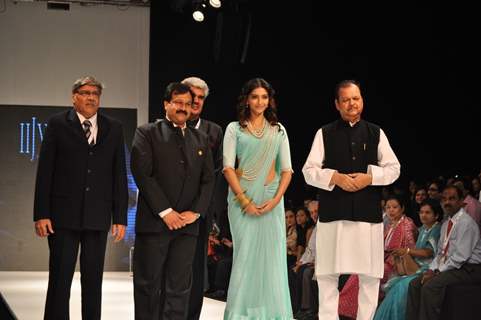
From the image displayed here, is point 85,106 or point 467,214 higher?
point 85,106

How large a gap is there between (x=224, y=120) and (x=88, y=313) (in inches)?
255

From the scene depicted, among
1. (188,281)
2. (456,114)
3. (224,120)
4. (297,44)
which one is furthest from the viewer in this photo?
(224,120)

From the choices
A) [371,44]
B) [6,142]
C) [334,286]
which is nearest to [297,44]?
[371,44]

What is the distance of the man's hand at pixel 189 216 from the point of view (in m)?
4.03

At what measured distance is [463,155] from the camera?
28.7 ft

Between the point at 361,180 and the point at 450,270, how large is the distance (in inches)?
55.4

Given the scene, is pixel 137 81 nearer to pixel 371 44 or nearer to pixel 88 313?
pixel 371 44

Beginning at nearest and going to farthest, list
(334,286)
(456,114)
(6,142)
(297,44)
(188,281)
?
1. (188,281)
2. (334,286)
3. (456,114)
4. (297,44)
5. (6,142)

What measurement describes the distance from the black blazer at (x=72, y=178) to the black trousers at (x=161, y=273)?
A: 263mm

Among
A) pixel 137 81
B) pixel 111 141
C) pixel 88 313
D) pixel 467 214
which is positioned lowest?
pixel 88 313

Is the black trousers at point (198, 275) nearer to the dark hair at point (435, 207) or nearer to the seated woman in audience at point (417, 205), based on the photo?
the dark hair at point (435, 207)

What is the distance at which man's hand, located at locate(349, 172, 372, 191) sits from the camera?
167 inches

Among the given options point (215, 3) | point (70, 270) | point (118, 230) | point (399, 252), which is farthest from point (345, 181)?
point (215, 3)

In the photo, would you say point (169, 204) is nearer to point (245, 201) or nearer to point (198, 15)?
point (245, 201)
